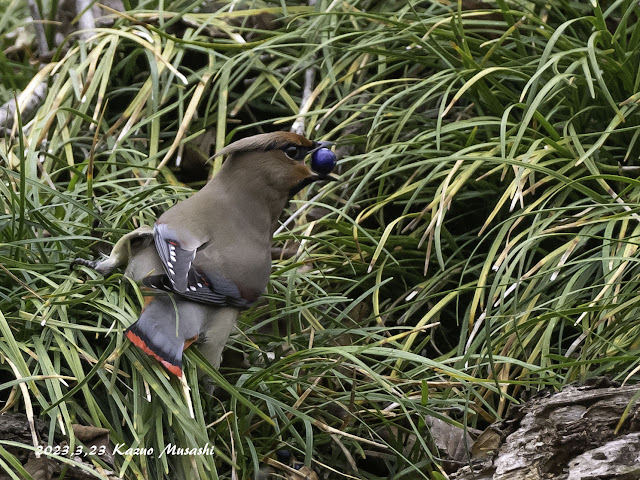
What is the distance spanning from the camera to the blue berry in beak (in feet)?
10.7

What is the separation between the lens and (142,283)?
2.89m

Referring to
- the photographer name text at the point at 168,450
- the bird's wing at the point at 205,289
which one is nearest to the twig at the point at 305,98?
the bird's wing at the point at 205,289

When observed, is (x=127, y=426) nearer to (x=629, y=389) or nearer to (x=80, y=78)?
(x=629, y=389)

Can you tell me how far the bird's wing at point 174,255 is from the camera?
2750mm

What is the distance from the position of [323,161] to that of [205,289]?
72cm

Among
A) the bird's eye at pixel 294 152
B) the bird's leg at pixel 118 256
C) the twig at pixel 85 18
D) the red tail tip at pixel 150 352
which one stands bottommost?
the red tail tip at pixel 150 352

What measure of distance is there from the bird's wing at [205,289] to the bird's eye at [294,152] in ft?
1.88

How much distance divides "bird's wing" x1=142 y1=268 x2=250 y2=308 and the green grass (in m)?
0.15

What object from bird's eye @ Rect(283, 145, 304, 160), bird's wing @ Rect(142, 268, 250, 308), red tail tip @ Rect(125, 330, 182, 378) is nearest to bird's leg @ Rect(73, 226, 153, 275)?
bird's wing @ Rect(142, 268, 250, 308)

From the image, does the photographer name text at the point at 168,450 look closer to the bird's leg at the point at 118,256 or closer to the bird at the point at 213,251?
the bird at the point at 213,251

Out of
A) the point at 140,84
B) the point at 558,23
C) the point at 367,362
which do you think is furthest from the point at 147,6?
the point at 367,362

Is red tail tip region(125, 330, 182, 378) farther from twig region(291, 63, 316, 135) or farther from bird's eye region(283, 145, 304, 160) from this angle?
twig region(291, 63, 316, 135)

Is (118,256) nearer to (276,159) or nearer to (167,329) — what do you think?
(167,329)

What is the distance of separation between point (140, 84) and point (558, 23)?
194cm
